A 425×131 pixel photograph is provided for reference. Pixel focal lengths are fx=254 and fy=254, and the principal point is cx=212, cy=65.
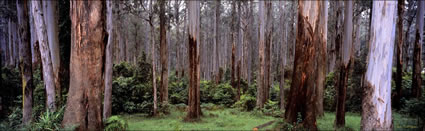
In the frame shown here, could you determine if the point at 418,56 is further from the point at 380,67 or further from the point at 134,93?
the point at 134,93

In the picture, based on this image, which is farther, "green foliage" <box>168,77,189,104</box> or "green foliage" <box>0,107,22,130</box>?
"green foliage" <box>168,77,189,104</box>

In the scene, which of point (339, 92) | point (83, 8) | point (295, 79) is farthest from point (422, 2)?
point (83, 8)

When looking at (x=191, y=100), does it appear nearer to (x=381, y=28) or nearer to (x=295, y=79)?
(x=295, y=79)

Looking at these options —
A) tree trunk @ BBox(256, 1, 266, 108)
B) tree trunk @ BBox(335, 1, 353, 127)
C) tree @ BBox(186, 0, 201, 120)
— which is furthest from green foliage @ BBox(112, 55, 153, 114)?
tree trunk @ BBox(335, 1, 353, 127)

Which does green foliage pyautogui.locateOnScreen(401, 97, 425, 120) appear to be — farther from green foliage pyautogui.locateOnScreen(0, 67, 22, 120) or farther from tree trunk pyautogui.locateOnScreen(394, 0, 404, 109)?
green foliage pyautogui.locateOnScreen(0, 67, 22, 120)

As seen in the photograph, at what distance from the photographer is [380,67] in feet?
12.4

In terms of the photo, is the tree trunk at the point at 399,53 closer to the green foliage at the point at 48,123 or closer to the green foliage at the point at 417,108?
the green foliage at the point at 417,108

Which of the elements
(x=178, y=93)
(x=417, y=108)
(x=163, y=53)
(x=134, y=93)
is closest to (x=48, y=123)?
(x=134, y=93)

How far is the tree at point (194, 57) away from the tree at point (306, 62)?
15.8 feet

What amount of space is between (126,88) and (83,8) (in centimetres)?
836

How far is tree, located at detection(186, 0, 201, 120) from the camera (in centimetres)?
1077

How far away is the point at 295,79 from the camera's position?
7.10 metres

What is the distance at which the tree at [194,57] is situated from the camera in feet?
35.3

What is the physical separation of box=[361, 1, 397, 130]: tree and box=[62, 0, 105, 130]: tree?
5.03m
